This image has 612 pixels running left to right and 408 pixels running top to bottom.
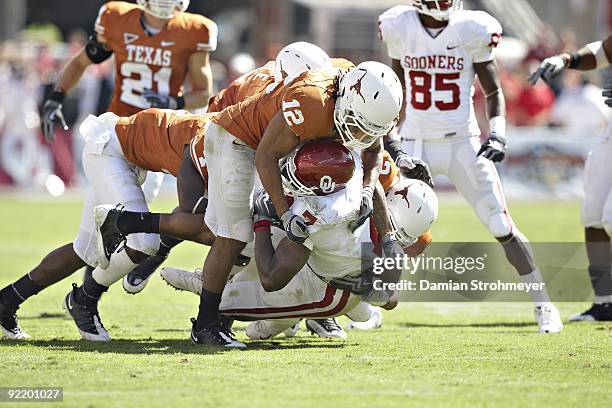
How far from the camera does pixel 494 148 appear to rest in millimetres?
6918

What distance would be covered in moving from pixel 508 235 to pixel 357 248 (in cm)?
147

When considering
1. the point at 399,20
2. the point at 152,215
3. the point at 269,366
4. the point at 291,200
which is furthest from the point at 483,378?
the point at 399,20

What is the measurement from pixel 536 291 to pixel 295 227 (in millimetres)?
2045

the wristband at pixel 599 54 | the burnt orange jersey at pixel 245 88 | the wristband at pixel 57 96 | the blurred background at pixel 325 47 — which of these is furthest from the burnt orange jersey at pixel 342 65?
the blurred background at pixel 325 47

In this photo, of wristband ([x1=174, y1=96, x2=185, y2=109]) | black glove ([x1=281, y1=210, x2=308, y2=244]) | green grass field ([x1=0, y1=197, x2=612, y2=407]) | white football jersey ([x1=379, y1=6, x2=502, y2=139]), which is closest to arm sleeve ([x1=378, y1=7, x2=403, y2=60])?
white football jersey ([x1=379, y1=6, x2=502, y2=139])

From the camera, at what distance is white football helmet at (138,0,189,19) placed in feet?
25.2

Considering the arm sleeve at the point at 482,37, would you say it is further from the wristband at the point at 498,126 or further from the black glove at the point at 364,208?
the black glove at the point at 364,208

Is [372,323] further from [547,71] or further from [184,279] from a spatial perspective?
[547,71]

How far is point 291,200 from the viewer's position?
607 centimetres

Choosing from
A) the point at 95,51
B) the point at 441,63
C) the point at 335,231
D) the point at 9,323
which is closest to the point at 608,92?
the point at 441,63

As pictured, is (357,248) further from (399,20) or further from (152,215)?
(399,20)

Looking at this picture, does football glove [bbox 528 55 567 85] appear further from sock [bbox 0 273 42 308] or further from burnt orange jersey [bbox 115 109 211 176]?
sock [bbox 0 273 42 308]

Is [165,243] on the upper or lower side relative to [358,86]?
lower

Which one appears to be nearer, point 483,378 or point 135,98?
point 483,378
